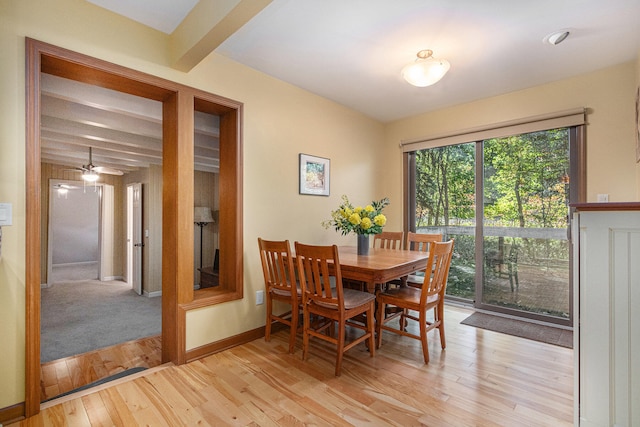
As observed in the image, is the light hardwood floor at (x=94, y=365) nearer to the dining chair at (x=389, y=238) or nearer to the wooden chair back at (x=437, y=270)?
the wooden chair back at (x=437, y=270)

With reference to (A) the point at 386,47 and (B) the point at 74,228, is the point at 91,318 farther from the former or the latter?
(B) the point at 74,228

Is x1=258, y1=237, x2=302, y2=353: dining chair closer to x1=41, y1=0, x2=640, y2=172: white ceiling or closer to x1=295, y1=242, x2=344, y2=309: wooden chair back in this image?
x1=295, y1=242, x2=344, y2=309: wooden chair back

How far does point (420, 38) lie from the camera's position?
7.46ft

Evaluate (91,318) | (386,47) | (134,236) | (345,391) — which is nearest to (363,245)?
(345,391)

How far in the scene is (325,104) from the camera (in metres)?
3.53

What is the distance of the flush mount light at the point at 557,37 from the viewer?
220 cm

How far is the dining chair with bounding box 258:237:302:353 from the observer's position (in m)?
2.37

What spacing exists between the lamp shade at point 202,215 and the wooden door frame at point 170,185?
2.57 metres

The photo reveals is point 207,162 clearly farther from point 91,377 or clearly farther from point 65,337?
point 91,377

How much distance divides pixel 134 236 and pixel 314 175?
3.87 meters

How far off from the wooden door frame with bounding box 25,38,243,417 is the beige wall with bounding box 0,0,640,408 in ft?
0.14

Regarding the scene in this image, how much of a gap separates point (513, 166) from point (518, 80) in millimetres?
912

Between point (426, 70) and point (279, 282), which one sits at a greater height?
point (426, 70)

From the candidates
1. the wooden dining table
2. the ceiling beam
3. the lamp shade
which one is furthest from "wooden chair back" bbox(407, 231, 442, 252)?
the lamp shade
